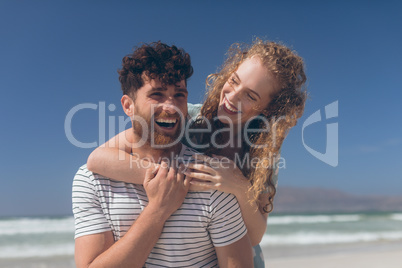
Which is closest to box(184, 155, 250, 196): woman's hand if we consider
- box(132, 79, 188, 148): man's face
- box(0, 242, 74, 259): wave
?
box(132, 79, 188, 148): man's face

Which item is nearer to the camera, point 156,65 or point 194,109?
point 156,65

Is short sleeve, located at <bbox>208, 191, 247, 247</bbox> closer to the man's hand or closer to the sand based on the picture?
the man's hand

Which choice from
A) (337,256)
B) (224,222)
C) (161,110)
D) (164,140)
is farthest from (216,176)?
(337,256)

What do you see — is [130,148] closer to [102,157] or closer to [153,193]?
[102,157]

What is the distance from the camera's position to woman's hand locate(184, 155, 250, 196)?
239cm

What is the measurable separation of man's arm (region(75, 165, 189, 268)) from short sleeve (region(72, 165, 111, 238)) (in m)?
0.04

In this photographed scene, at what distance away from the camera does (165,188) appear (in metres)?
2.28

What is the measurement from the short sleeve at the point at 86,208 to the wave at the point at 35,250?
842cm

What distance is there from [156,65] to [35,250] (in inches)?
397

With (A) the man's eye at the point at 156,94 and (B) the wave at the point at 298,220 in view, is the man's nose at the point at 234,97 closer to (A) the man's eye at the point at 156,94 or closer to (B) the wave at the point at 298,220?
(A) the man's eye at the point at 156,94

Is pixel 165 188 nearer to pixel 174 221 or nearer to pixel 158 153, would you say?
pixel 174 221

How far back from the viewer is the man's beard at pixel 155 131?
2465mm

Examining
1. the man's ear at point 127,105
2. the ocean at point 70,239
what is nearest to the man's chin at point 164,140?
the man's ear at point 127,105

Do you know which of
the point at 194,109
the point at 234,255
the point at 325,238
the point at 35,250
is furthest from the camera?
the point at 325,238
